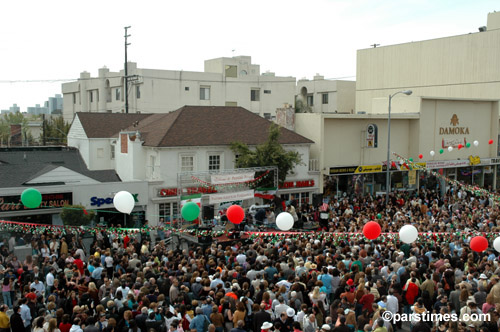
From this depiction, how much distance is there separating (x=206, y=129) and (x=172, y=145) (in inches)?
118

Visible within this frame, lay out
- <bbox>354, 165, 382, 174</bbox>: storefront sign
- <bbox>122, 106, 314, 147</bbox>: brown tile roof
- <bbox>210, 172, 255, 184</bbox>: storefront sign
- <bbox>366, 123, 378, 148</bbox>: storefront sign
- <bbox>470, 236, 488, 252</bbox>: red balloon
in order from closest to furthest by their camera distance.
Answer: <bbox>470, 236, 488, 252</bbox>: red balloon
<bbox>210, 172, 255, 184</bbox>: storefront sign
<bbox>122, 106, 314, 147</bbox>: brown tile roof
<bbox>354, 165, 382, 174</bbox>: storefront sign
<bbox>366, 123, 378, 148</bbox>: storefront sign

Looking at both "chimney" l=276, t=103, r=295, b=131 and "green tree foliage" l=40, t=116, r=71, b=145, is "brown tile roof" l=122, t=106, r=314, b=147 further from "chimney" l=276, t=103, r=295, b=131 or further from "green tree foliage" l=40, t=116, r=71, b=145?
"green tree foliage" l=40, t=116, r=71, b=145

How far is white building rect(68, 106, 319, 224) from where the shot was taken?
2592cm

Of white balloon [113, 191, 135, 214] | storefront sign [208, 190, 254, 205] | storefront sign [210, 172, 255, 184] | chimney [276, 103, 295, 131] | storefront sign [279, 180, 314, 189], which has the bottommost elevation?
storefront sign [208, 190, 254, 205]

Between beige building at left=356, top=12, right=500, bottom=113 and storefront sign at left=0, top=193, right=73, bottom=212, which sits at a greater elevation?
beige building at left=356, top=12, right=500, bottom=113

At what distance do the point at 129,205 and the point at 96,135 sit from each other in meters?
14.9

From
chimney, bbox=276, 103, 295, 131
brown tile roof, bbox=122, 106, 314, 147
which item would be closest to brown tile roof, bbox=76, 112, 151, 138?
brown tile roof, bbox=122, 106, 314, 147

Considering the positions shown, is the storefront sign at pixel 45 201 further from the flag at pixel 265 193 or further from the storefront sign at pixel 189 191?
the flag at pixel 265 193

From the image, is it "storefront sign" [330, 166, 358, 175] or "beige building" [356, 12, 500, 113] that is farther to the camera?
"beige building" [356, 12, 500, 113]

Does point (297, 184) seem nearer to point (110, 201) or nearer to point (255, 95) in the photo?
point (110, 201)

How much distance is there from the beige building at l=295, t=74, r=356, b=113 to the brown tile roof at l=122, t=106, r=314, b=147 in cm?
3259

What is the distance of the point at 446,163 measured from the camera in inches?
1438

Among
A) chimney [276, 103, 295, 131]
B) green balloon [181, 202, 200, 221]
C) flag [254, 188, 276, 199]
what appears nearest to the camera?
green balloon [181, 202, 200, 221]

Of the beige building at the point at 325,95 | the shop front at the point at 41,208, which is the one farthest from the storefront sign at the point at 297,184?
the beige building at the point at 325,95
